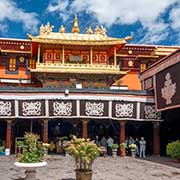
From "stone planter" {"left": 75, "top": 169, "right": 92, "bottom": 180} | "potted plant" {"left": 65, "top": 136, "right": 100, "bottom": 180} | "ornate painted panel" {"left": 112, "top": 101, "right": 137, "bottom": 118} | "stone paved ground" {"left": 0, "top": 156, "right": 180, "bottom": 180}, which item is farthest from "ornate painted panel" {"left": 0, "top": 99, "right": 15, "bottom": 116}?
"stone planter" {"left": 75, "top": 169, "right": 92, "bottom": 180}

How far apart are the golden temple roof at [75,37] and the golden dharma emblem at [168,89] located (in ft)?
33.1

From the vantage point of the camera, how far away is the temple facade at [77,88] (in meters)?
22.0

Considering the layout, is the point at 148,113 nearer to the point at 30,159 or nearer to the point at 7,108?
the point at 7,108

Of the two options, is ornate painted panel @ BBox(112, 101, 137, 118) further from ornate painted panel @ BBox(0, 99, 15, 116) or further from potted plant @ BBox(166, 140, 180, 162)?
ornate painted panel @ BBox(0, 99, 15, 116)

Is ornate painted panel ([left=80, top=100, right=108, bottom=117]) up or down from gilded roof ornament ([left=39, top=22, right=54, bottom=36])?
down

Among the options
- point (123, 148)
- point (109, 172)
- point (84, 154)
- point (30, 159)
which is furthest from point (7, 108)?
point (84, 154)

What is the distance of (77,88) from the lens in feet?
73.6

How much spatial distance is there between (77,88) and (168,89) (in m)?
5.74

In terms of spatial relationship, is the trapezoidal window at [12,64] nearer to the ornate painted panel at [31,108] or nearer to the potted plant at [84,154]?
the ornate painted panel at [31,108]

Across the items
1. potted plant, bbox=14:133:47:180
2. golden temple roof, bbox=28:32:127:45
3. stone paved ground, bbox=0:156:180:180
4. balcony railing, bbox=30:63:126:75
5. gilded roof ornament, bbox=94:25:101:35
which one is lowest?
stone paved ground, bbox=0:156:180:180

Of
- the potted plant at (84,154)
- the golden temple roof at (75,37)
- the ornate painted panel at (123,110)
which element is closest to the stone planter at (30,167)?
the potted plant at (84,154)

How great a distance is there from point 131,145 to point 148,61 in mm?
14128

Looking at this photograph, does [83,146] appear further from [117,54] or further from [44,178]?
[117,54]

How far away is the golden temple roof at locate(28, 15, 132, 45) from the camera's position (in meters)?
30.1
